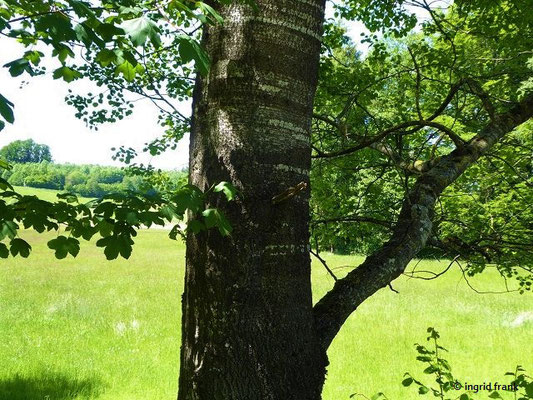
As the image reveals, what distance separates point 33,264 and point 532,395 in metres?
26.3

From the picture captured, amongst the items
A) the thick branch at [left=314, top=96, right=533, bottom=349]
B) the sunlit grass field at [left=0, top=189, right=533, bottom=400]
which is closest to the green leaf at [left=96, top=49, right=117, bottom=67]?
the thick branch at [left=314, top=96, right=533, bottom=349]

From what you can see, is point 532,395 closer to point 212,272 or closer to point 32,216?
point 212,272

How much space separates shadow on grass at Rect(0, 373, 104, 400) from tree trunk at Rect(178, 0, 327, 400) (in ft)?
20.9

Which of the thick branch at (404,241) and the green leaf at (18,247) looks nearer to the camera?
the green leaf at (18,247)

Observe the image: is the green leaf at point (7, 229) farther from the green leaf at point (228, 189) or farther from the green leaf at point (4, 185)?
the green leaf at point (228, 189)

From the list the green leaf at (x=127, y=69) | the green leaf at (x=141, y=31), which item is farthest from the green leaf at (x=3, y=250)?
the green leaf at (x=141, y=31)

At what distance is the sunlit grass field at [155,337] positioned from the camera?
7.86m

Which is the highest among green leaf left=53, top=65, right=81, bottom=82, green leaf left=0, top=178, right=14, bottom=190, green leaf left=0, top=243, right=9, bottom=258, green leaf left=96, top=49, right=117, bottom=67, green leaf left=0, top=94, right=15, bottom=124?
green leaf left=53, top=65, right=81, bottom=82

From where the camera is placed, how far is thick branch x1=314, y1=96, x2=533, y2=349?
1.98 m

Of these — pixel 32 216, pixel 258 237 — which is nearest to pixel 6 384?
pixel 32 216

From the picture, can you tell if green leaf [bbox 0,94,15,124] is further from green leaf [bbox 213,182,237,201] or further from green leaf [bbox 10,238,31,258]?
green leaf [bbox 10,238,31,258]

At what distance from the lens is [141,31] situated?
1.22m

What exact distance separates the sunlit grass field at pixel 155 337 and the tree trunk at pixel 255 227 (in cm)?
315

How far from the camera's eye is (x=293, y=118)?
1.73m
